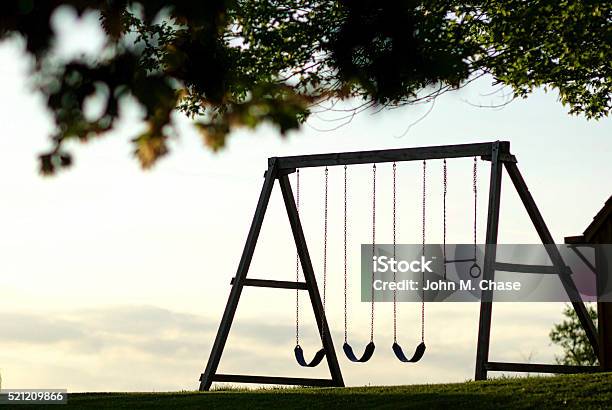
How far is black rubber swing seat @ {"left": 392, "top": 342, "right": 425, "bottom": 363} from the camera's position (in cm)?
1078

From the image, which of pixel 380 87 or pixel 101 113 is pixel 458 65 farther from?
pixel 101 113

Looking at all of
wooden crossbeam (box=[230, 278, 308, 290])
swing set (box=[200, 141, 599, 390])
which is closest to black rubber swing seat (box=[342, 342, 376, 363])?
swing set (box=[200, 141, 599, 390])

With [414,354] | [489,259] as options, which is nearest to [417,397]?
[414,354]

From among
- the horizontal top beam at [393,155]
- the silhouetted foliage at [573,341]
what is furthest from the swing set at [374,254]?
the silhouetted foliage at [573,341]

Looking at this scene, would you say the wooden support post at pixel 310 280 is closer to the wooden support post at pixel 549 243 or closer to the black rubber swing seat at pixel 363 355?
the black rubber swing seat at pixel 363 355

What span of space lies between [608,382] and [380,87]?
483 cm

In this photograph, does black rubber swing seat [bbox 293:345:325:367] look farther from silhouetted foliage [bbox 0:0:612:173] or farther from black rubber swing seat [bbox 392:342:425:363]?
silhouetted foliage [bbox 0:0:612:173]

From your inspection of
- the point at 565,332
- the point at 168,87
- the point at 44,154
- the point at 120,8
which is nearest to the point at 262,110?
the point at 168,87

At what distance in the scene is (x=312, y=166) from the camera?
1232 cm

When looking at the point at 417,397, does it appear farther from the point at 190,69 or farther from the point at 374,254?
the point at 190,69

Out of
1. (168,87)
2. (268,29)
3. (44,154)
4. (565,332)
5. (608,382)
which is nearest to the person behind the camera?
(168,87)

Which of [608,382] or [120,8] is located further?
[608,382]

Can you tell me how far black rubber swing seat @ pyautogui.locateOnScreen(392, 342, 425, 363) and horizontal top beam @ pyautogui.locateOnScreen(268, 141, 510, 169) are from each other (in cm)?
233

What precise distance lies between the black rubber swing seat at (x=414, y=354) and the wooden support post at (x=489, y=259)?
64cm
